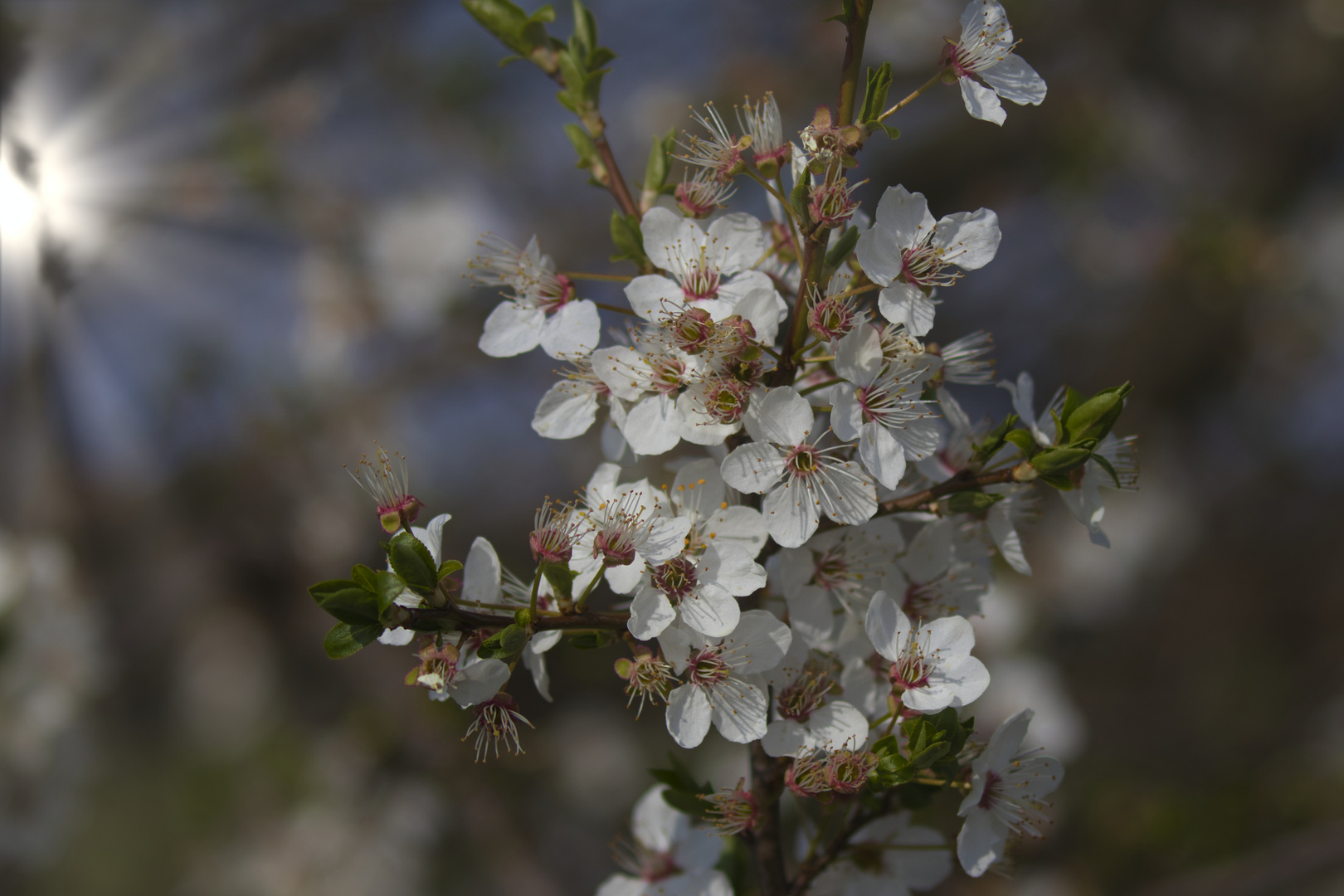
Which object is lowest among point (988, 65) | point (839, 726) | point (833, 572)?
point (839, 726)

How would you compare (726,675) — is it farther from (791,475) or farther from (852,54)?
(852,54)

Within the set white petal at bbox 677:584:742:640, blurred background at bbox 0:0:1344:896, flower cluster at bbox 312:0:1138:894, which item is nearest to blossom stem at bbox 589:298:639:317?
flower cluster at bbox 312:0:1138:894

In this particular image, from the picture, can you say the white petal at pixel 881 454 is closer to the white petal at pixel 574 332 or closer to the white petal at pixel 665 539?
the white petal at pixel 665 539

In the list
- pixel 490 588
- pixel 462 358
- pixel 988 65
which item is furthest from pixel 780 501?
pixel 462 358

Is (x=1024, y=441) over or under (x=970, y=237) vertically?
under

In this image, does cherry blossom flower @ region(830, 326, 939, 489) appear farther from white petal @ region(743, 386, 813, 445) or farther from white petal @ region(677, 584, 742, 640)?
white petal @ region(677, 584, 742, 640)

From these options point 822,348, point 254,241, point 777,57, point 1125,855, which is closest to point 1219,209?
point 777,57
